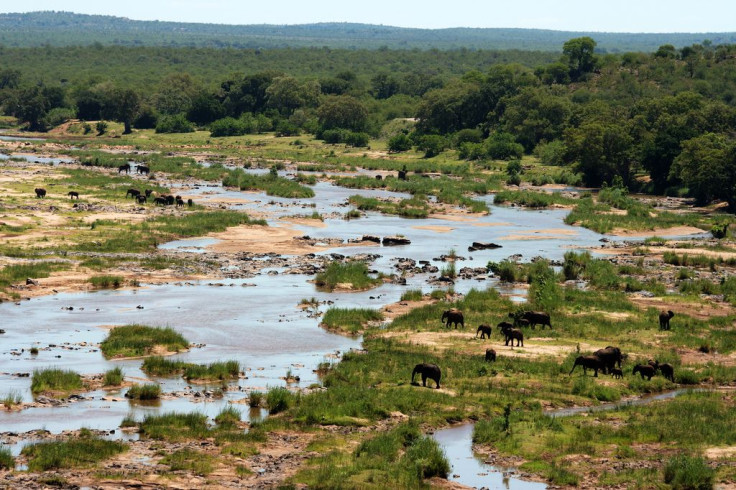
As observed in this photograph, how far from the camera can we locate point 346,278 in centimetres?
4234

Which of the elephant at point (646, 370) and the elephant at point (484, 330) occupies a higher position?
the elephant at point (646, 370)

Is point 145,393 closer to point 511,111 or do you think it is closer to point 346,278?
point 346,278

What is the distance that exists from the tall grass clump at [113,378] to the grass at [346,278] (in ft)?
51.9

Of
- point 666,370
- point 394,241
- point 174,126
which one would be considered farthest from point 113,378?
point 174,126

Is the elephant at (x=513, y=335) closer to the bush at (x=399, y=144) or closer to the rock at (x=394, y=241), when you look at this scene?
the rock at (x=394, y=241)

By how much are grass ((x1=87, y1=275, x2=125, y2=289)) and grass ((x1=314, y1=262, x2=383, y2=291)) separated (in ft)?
26.4

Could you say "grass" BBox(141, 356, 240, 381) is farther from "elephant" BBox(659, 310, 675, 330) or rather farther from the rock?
the rock

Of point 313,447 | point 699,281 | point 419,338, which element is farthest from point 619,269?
point 313,447

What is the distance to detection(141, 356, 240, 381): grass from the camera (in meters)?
27.4

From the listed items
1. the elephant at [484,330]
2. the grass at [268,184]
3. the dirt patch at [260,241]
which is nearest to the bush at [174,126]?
the grass at [268,184]

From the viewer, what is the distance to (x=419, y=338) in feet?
107

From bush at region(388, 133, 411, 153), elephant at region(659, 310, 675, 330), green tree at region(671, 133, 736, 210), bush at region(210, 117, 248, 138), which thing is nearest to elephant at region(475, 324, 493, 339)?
elephant at region(659, 310, 675, 330)

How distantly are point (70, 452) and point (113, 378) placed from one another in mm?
6337

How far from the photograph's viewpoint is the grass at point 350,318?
34375 millimetres
